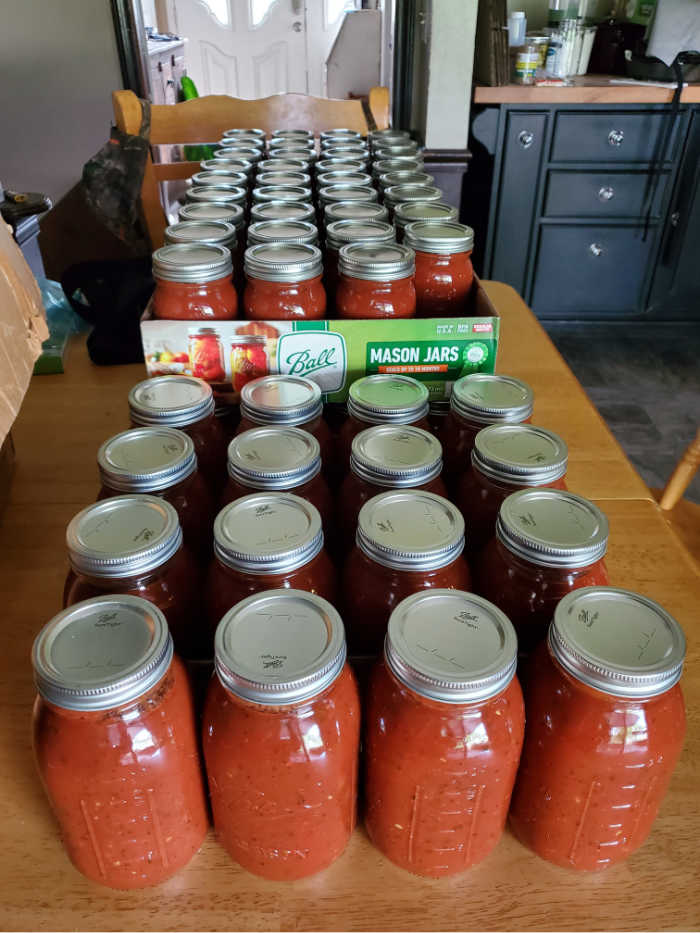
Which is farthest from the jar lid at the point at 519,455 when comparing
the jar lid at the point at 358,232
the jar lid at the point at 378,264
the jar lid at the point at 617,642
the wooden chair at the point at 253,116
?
the wooden chair at the point at 253,116

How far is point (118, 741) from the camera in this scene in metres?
0.47

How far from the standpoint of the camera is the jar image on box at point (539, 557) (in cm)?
57

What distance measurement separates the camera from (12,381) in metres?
0.56

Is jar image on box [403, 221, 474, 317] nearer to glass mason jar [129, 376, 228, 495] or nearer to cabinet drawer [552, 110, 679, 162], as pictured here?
glass mason jar [129, 376, 228, 495]

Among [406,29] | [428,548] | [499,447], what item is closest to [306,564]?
[428,548]

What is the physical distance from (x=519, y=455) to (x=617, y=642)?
25 centimetres

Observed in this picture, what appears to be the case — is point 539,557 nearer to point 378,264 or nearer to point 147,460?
point 147,460

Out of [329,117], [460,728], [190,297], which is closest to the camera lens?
[460,728]

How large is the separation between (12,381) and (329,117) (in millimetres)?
1903

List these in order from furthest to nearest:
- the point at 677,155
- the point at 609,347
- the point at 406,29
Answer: the point at 609,347 < the point at 677,155 < the point at 406,29

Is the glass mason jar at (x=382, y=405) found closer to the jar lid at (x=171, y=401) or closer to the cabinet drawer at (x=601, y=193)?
the jar lid at (x=171, y=401)

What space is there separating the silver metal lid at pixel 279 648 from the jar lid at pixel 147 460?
7.8 inches

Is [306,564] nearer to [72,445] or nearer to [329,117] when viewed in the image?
[72,445]

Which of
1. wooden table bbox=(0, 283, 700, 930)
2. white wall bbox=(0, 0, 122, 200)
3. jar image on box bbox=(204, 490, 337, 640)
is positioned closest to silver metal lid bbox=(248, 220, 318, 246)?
jar image on box bbox=(204, 490, 337, 640)
